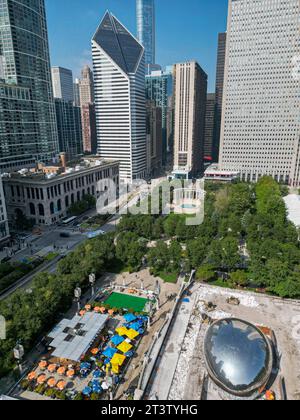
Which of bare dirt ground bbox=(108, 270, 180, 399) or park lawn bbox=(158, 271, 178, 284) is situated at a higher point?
park lawn bbox=(158, 271, 178, 284)

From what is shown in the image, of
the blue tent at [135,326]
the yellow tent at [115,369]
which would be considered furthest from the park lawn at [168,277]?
the yellow tent at [115,369]

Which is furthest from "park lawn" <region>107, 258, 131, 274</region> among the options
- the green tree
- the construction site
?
the construction site

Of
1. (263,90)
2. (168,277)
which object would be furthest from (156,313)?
(263,90)

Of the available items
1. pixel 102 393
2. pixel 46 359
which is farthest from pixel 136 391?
pixel 46 359

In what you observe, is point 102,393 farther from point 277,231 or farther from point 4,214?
point 4,214

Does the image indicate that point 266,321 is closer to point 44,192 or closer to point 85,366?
point 85,366

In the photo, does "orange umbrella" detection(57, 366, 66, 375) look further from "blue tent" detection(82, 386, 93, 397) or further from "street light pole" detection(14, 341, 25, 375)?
"street light pole" detection(14, 341, 25, 375)

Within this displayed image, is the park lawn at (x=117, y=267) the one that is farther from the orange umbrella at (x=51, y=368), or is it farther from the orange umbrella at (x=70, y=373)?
the orange umbrella at (x=70, y=373)
